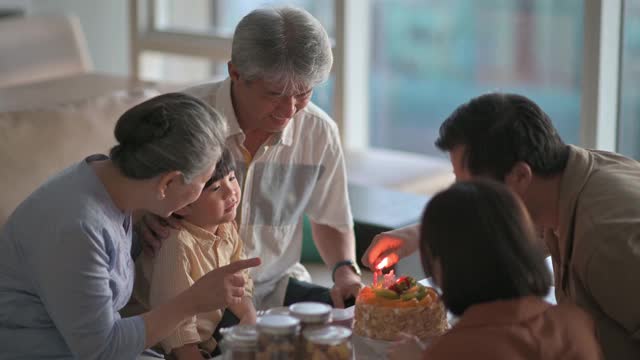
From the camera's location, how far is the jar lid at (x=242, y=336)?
159 cm

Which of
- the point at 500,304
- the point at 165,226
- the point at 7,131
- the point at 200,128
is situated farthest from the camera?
the point at 7,131

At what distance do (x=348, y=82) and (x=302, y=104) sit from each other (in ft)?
6.80

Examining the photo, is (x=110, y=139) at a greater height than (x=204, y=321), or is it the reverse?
(x=110, y=139)

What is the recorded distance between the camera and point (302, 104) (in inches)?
91.9

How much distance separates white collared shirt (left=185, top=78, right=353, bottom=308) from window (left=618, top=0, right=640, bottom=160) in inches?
56.5

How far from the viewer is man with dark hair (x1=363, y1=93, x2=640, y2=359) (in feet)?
5.81

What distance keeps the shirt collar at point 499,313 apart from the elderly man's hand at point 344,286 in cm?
89

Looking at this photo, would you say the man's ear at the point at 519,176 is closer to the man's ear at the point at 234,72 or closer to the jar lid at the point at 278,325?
the jar lid at the point at 278,325

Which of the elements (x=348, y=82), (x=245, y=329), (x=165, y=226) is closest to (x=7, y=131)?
(x=165, y=226)

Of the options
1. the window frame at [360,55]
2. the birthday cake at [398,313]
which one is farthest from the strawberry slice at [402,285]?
the window frame at [360,55]

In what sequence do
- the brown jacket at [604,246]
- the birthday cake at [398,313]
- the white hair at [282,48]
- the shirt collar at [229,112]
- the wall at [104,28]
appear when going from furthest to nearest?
the wall at [104,28], the shirt collar at [229,112], the white hair at [282,48], the birthday cake at [398,313], the brown jacket at [604,246]

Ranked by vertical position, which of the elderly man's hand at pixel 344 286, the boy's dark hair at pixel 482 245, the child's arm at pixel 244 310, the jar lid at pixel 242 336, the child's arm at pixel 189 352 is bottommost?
the child's arm at pixel 189 352

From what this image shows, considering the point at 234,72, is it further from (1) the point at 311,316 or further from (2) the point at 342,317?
(1) the point at 311,316

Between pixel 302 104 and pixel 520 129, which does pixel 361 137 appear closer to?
pixel 302 104
